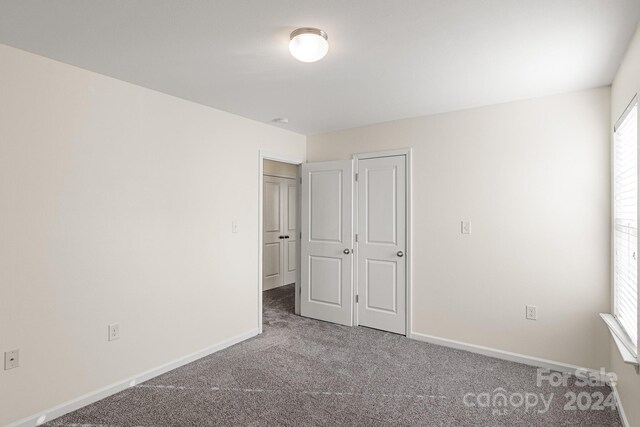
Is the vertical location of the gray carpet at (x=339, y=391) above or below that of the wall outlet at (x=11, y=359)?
below

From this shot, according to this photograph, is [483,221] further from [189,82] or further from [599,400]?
[189,82]

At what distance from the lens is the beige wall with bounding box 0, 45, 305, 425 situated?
2.14 meters

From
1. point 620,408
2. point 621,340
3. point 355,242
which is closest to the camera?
point 621,340

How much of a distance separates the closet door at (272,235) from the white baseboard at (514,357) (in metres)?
2.94

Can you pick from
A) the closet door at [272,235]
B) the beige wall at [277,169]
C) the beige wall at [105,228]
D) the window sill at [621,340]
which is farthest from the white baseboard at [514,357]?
the beige wall at [277,169]

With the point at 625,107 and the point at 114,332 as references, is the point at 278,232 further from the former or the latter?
the point at 625,107

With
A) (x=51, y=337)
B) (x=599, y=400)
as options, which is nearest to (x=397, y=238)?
(x=599, y=400)

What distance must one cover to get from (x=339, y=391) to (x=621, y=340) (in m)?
1.87

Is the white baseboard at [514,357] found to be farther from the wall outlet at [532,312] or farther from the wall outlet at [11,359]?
the wall outlet at [11,359]

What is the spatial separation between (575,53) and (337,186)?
2528mm

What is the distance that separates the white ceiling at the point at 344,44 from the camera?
1.70 meters

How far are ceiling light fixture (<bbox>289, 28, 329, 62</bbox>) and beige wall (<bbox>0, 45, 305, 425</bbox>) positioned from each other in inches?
60.9

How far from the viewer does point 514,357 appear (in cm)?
312

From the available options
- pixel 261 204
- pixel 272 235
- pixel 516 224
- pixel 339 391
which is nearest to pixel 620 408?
pixel 516 224
